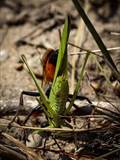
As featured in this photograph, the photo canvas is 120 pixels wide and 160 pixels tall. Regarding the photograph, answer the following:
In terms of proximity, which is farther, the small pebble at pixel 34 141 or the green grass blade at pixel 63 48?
the small pebble at pixel 34 141

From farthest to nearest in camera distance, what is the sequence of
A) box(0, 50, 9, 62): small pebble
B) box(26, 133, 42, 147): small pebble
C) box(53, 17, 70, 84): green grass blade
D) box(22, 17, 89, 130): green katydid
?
box(0, 50, 9, 62): small pebble < box(26, 133, 42, 147): small pebble < box(22, 17, 89, 130): green katydid < box(53, 17, 70, 84): green grass blade

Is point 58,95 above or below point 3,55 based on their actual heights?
below

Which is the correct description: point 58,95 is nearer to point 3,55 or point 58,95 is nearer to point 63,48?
point 63,48

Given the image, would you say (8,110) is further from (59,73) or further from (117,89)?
(117,89)

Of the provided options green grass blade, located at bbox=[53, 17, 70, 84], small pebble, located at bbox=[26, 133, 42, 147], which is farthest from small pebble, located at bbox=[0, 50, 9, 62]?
green grass blade, located at bbox=[53, 17, 70, 84]

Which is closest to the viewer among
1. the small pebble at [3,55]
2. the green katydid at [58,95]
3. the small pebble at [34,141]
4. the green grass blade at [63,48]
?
the green grass blade at [63,48]

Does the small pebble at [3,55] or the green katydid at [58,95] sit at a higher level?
the small pebble at [3,55]

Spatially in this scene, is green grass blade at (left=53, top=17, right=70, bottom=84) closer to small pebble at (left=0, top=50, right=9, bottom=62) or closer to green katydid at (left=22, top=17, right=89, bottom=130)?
green katydid at (left=22, top=17, right=89, bottom=130)

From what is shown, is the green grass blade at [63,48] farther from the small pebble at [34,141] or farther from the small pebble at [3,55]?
the small pebble at [3,55]

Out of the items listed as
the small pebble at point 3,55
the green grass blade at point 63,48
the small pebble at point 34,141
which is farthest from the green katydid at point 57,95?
the small pebble at point 3,55

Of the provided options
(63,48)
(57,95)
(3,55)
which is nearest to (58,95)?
(57,95)

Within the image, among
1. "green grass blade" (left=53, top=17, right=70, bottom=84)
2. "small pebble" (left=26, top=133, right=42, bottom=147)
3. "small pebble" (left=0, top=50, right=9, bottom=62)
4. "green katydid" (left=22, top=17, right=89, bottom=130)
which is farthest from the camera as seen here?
"small pebble" (left=0, top=50, right=9, bottom=62)

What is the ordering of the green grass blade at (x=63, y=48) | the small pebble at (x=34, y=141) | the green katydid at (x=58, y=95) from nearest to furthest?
the green grass blade at (x=63, y=48) → the green katydid at (x=58, y=95) → the small pebble at (x=34, y=141)
